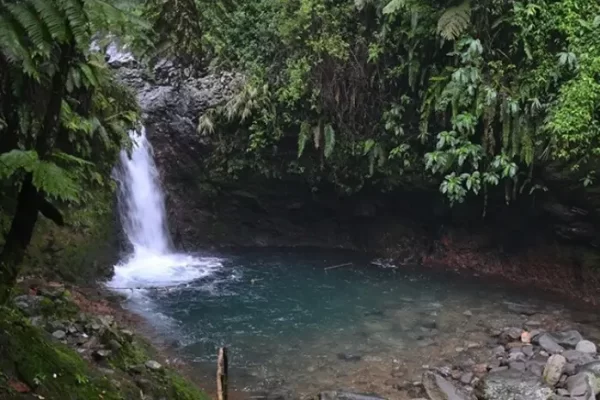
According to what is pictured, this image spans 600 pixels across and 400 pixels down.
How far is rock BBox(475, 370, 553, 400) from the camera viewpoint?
6.61 m

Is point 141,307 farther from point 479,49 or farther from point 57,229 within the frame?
point 479,49

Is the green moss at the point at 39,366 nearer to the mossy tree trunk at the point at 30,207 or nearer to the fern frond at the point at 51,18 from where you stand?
the mossy tree trunk at the point at 30,207

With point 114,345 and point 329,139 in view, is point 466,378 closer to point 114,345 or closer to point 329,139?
point 114,345

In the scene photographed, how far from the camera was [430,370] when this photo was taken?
730 cm

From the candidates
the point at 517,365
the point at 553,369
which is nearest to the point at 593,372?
the point at 553,369

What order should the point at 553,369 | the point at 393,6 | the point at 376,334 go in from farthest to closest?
1. the point at 393,6
2. the point at 376,334
3. the point at 553,369

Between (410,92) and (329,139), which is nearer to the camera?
(410,92)

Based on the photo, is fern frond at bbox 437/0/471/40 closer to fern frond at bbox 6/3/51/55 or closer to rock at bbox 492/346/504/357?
rock at bbox 492/346/504/357

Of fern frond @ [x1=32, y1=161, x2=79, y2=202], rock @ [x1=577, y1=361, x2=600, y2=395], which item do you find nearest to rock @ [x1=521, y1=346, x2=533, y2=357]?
rock @ [x1=577, y1=361, x2=600, y2=395]

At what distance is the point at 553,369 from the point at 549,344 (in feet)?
3.07

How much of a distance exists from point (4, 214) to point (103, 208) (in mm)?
2881

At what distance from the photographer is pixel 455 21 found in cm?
921

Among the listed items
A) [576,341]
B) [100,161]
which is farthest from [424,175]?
[100,161]

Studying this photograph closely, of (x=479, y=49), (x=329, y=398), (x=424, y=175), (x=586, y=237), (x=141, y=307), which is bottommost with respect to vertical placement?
(x=329, y=398)
